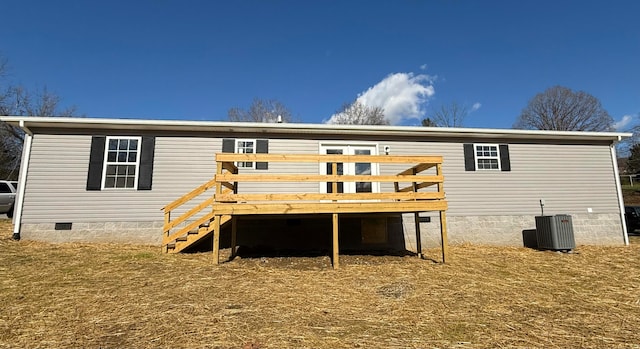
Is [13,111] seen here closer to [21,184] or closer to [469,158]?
[21,184]

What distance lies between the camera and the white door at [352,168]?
8.52 metres

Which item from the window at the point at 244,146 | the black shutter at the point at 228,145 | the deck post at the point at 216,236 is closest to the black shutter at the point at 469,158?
the window at the point at 244,146

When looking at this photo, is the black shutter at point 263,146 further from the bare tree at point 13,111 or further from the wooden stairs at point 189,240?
the bare tree at point 13,111

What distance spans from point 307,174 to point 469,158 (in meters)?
4.97

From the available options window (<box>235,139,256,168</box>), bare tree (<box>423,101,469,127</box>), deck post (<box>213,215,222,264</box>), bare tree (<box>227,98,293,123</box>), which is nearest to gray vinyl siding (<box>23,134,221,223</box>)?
window (<box>235,139,256,168</box>)

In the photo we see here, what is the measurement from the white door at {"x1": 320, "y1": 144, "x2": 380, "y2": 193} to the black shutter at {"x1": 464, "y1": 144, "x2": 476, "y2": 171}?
2731 millimetres

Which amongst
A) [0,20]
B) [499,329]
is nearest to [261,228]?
[499,329]

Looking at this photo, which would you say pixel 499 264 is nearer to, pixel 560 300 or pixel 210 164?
pixel 560 300

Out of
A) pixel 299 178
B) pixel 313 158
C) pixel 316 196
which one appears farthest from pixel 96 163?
pixel 316 196

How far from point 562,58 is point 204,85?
2207cm

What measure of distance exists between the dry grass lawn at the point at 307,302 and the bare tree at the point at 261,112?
22.5 metres

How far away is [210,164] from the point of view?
326 inches

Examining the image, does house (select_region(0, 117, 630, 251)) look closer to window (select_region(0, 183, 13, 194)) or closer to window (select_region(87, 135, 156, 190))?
window (select_region(87, 135, 156, 190))

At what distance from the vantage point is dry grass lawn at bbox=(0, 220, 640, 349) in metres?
2.79
